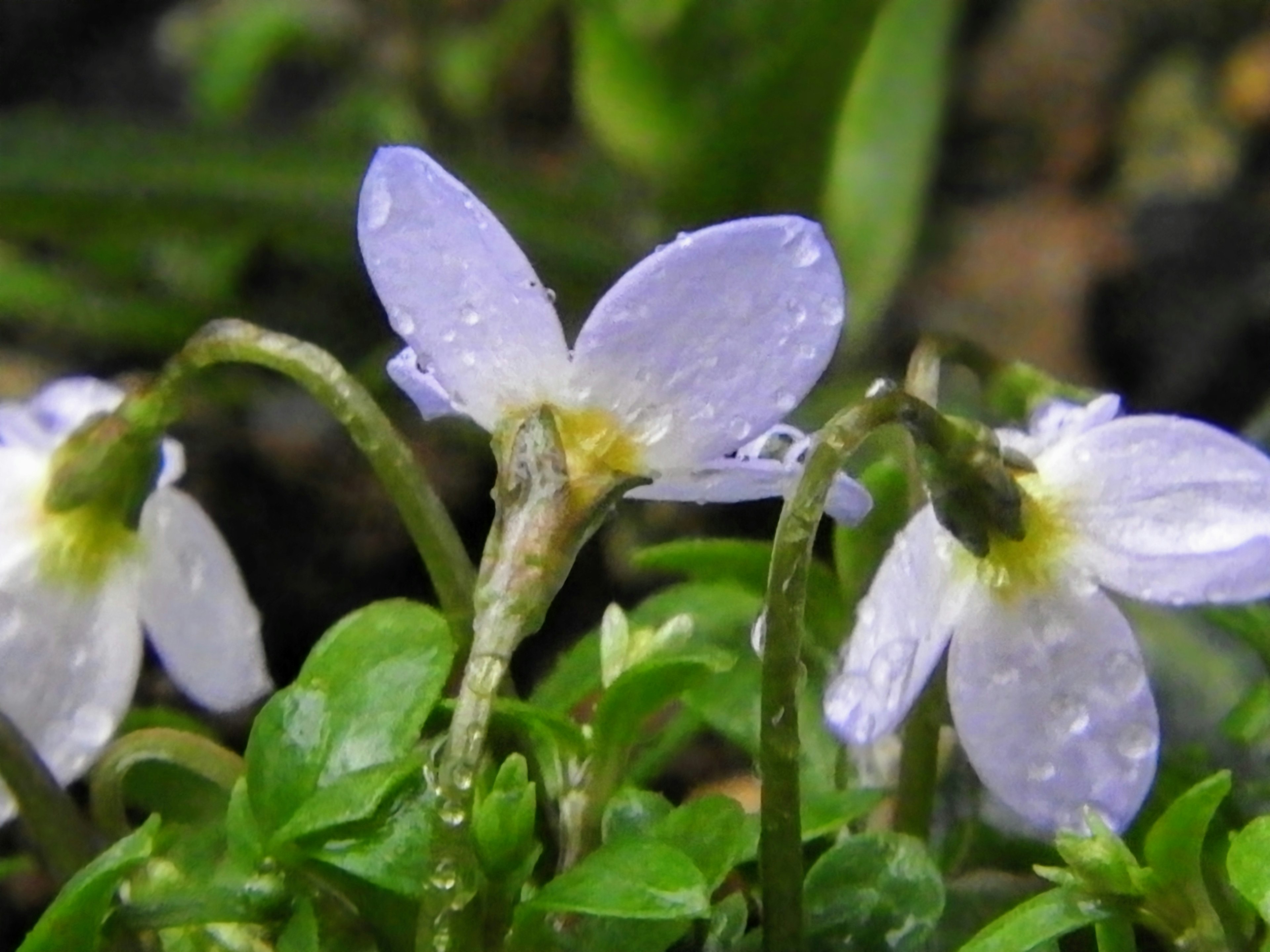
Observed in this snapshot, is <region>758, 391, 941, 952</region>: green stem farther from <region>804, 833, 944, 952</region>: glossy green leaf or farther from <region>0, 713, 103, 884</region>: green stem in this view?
<region>0, 713, 103, 884</region>: green stem

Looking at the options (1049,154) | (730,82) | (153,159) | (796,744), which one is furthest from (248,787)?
(1049,154)

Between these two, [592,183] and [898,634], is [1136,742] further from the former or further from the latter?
[592,183]

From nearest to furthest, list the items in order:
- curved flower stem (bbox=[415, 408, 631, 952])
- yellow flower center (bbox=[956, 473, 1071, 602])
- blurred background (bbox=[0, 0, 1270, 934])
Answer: curved flower stem (bbox=[415, 408, 631, 952]) → yellow flower center (bbox=[956, 473, 1071, 602]) → blurred background (bbox=[0, 0, 1270, 934])

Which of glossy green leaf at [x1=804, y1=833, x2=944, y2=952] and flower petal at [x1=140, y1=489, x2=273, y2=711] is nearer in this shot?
Answer: glossy green leaf at [x1=804, y1=833, x2=944, y2=952]

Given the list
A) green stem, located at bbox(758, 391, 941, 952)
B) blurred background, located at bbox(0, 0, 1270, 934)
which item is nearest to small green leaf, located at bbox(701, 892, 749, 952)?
green stem, located at bbox(758, 391, 941, 952)

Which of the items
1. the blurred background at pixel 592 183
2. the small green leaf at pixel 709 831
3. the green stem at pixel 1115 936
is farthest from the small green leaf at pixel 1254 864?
the blurred background at pixel 592 183

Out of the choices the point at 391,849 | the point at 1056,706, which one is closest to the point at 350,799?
the point at 391,849

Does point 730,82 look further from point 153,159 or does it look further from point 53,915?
point 53,915
